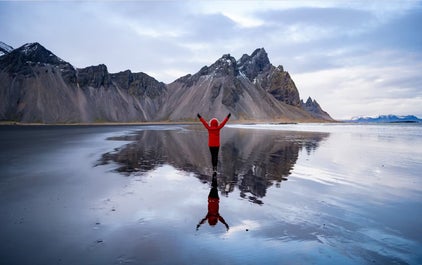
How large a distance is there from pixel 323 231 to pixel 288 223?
0.88m

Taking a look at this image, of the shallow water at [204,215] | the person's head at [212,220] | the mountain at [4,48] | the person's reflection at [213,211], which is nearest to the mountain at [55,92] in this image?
the mountain at [4,48]

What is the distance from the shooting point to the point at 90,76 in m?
181

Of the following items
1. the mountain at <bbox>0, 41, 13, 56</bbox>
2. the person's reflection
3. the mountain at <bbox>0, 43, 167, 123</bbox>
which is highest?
the mountain at <bbox>0, 41, 13, 56</bbox>

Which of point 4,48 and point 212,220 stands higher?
point 4,48

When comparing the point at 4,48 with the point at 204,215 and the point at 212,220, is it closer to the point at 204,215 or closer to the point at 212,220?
the point at 204,215

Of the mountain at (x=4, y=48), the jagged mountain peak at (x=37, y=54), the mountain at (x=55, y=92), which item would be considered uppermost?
the mountain at (x=4, y=48)

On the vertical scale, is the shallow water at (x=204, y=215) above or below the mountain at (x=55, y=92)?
below

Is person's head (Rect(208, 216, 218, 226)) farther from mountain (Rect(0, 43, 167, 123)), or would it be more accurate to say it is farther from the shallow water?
mountain (Rect(0, 43, 167, 123))

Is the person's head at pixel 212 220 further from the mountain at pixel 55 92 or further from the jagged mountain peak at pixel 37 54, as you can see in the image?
the jagged mountain peak at pixel 37 54

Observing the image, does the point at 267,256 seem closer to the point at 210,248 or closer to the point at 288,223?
the point at 210,248

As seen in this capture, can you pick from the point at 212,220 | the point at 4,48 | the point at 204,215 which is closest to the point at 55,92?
the point at 4,48

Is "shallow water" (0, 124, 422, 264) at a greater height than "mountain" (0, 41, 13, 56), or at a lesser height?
lesser

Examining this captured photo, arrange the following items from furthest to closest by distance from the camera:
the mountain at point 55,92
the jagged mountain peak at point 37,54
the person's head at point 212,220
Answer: the jagged mountain peak at point 37,54 < the mountain at point 55,92 < the person's head at point 212,220

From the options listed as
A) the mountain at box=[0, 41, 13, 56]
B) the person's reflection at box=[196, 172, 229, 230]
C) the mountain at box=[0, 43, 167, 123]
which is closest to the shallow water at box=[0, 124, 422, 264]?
the person's reflection at box=[196, 172, 229, 230]
